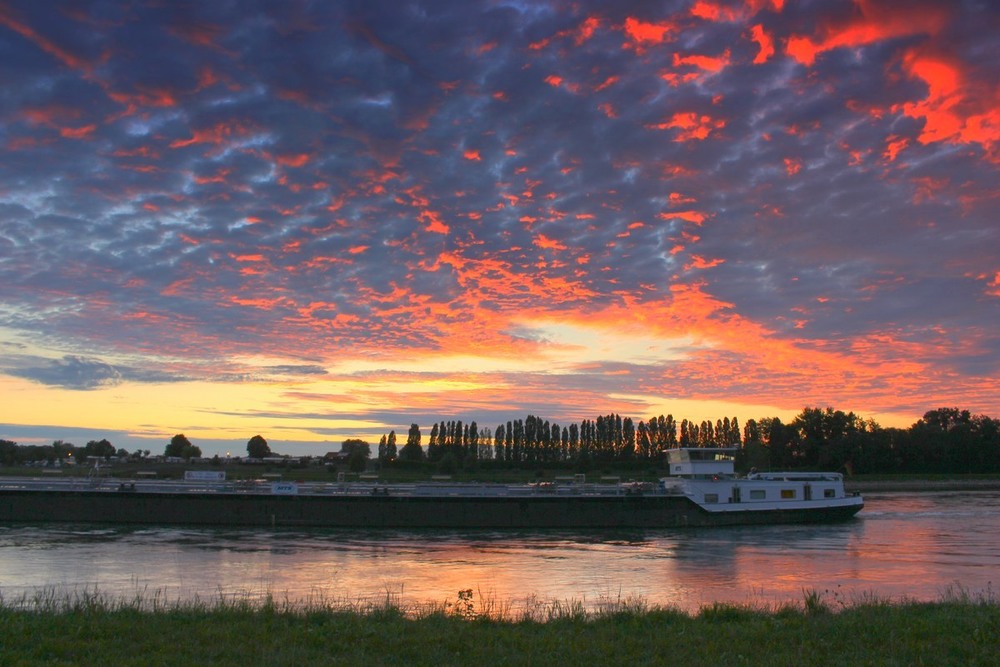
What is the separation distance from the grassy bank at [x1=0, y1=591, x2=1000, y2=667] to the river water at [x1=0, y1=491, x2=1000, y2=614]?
4.77 metres

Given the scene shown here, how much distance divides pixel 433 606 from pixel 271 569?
860 inches

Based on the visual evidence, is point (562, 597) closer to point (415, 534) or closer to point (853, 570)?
point (853, 570)

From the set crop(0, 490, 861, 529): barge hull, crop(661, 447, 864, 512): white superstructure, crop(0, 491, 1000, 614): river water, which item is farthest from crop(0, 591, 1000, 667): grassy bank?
crop(661, 447, 864, 512): white superstructure

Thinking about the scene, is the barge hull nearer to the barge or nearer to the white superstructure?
the barge

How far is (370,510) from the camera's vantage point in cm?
7169

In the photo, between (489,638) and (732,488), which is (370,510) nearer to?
(732,488)

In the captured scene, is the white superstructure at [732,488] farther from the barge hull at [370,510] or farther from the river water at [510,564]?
the river water at [510,564]

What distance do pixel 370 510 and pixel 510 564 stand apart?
31.0 m

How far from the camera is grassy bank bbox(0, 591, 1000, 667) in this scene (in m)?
13.2

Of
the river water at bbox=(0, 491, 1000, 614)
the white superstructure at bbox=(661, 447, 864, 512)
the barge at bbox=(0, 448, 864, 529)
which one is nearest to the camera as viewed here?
the river water at bbox=(0, 491, 1000, 614)

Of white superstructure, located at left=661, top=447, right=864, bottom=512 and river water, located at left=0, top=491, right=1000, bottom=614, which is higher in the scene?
white superstructure, located at left=661, top=447, right=864, bottom=512

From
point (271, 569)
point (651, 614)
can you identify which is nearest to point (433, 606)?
point (651, 614)

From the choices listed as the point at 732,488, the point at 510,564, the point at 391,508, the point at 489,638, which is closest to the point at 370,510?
the point at 391,508

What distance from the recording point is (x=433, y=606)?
22109 millimetres
